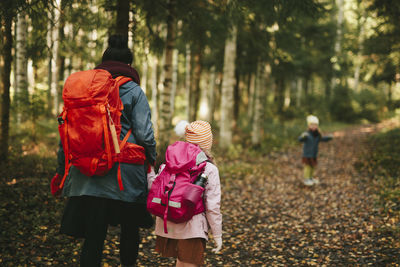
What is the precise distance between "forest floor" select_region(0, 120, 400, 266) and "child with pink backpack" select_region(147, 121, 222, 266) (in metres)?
1.79

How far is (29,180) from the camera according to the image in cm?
623

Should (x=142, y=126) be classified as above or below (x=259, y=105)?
below

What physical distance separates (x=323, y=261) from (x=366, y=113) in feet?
78.2

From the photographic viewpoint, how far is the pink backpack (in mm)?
2783

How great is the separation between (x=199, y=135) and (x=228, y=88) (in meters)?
10.5

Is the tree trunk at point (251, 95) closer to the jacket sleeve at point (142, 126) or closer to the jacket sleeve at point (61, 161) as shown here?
the jacket sleeve at point (142, 126)

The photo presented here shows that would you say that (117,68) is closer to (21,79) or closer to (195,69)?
(21,79)

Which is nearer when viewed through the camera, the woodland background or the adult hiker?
the adult hiker

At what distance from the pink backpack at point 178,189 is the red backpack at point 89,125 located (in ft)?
1.48

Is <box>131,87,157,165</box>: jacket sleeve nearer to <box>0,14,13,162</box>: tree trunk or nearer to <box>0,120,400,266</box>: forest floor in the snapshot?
<box>0,120,400,266</box>: forest floor

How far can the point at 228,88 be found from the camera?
1338 centimetres

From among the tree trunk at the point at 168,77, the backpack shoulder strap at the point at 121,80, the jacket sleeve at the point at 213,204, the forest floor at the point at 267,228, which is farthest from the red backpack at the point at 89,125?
the tree trunk at the point at 168,77

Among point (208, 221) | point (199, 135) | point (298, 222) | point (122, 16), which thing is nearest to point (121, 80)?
point (199, 135)

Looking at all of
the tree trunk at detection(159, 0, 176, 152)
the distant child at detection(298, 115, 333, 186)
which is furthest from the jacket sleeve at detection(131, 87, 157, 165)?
the distant child at detection(298, 115, 333, 186)
